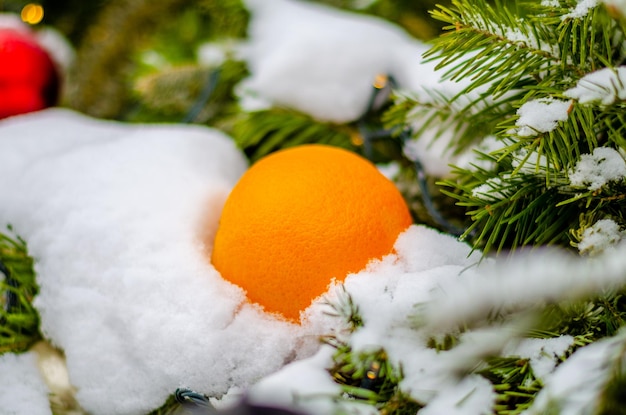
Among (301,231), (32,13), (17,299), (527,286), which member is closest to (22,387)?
(17,299)

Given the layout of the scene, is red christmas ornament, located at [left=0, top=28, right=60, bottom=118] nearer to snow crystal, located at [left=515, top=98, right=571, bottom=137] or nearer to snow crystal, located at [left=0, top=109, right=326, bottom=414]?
snow crystal, located at [left=0, top=109, right=326, bottom=414]

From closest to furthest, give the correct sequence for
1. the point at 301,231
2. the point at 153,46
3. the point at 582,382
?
the point at 582,382 → the point at 301,231 → the point at 153,46

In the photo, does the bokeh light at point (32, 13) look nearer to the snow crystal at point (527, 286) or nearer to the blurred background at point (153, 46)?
the blurred background at point (153, 46)

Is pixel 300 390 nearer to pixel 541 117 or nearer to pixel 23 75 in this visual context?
pixel 541 117

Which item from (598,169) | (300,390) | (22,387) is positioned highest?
(598,169)

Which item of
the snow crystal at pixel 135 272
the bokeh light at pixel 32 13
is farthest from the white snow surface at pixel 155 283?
the bokeh light at pixel 32 13
